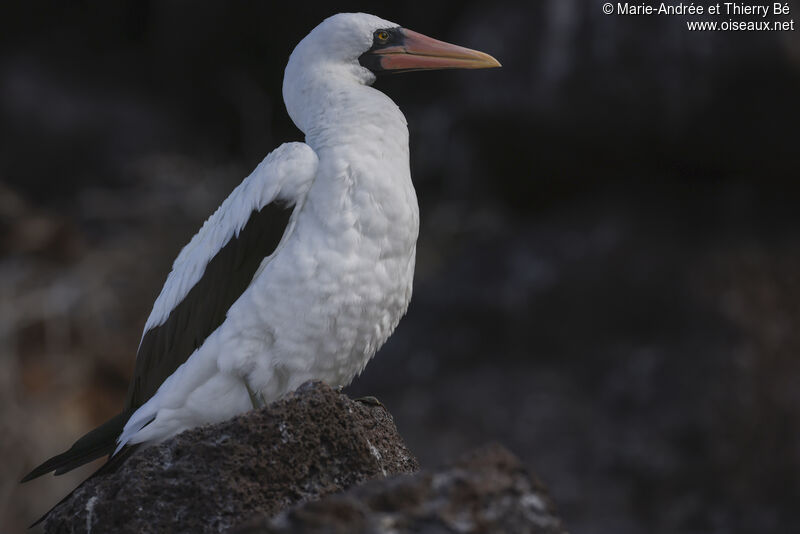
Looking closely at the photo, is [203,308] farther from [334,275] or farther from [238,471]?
[238,471]

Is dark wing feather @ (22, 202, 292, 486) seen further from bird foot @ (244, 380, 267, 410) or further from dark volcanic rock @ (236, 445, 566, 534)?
dark volcanic rock @ (236, 445, 566, 534)

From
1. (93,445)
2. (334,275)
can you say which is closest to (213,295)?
(334,275)

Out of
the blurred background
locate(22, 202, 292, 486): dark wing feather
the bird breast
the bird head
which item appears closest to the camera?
the bird breast

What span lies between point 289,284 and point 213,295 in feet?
1.23

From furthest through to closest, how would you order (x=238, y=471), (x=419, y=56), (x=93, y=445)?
(x=419, y=56), (x=93, y=445), (x=238, y=471)

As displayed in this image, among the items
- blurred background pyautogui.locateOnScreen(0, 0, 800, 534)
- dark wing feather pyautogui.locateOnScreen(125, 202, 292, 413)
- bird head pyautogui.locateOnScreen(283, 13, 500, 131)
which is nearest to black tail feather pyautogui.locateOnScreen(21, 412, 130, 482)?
dark wing feather pyautogui.locateOnScreen(125, 202, 292, 413)

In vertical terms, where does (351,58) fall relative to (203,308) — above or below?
above

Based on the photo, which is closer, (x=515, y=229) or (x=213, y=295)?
(x=213, y=295)

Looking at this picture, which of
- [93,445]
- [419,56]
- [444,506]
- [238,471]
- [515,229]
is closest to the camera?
[444,506]

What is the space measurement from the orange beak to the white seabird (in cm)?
33

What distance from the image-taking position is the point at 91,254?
29.5ft

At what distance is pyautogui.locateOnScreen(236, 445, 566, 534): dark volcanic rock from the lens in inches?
82.8

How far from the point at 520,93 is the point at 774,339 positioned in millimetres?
2663

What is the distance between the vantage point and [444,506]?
2.17 metres
